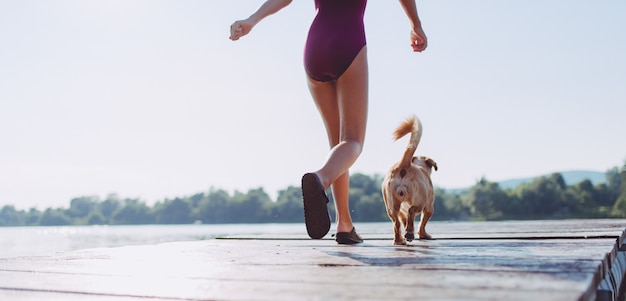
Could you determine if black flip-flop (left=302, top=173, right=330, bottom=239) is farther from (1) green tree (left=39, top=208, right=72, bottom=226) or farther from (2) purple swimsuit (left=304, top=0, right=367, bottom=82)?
(1) green tree (left=39, top=208, right=72, bottom=226)

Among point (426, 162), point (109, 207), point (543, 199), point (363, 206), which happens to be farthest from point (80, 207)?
point (426, 162)

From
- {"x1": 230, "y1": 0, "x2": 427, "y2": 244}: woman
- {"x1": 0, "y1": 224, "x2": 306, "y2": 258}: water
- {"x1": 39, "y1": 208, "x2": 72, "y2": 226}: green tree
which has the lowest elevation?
{"x1": 0, "y1": 224, "x2": 306, "y2": 258}: water

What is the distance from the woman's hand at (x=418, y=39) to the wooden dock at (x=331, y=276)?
1499 mm

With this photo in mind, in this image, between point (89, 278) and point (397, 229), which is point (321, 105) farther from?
point (89, 278)

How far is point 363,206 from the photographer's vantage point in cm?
6906

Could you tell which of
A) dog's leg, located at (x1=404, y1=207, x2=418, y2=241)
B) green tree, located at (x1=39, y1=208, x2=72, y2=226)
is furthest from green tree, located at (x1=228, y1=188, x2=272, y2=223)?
dog's leg, located at (x1=404, y1=207, x2=418, y2=241)

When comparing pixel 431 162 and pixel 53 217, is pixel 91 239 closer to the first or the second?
pixel 431 162

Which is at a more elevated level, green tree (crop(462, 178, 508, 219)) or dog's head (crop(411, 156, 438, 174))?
green tree (crop(462, 178, 508, 219))

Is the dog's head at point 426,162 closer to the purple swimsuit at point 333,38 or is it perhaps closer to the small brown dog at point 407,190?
the small brown dog at point 407,190

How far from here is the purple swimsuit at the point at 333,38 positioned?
376 centimetres

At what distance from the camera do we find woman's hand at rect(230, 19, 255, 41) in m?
3.85

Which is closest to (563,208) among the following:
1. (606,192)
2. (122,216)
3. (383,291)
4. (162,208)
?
(606,192)

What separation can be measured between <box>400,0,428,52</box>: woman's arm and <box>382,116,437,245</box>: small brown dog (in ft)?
1.57

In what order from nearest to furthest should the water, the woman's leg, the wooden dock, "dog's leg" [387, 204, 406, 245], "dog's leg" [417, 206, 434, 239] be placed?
1. the wooden dock
2. the woman's leg
3. "dog's leg" [387, 204, 406, 245]
4. "dog's leg" [417, 206, 434, 239]
5. the water
